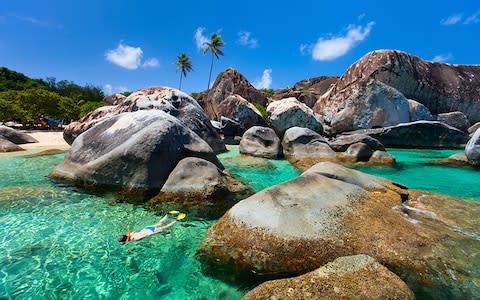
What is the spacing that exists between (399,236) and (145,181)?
634 cm

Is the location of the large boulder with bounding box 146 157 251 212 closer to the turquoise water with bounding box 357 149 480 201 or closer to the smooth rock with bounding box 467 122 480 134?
the turquoise water with bounding box 357 149 480 201

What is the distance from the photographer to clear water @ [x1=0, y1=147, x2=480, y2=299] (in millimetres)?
4141

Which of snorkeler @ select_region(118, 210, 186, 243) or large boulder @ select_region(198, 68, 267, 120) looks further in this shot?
large boulder @ select_region(198, 68, 267, 120)

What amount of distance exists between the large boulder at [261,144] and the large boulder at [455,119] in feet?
81.3

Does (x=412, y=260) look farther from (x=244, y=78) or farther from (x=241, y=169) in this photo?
(x=244, y=78)

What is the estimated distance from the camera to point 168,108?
16578 mm

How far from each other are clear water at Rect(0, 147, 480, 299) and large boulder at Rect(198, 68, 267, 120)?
102 feet

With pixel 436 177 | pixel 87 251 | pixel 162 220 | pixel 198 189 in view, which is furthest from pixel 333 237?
pixel 436 177

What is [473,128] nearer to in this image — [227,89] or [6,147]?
[227,89]

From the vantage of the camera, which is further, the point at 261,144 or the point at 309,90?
the point at 309,90

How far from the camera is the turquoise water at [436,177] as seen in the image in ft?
34.5

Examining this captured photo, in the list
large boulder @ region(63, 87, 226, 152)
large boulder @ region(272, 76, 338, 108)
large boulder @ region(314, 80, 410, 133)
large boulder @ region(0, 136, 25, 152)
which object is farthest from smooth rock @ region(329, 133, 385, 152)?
large boulder @ region(272, 76, 338, 108)

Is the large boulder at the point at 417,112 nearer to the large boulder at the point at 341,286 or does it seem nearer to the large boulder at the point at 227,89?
the large boulder at the point at 227,89

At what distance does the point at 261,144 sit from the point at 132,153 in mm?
10462
